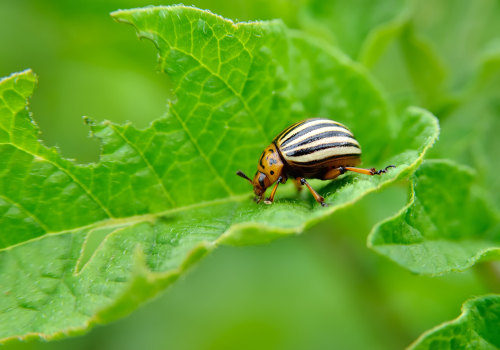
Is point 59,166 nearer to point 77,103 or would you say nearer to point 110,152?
point 110,152

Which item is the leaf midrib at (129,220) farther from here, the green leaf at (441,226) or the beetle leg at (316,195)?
the green leaf at (441,226)

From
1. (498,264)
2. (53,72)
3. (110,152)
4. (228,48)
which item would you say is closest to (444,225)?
(498,264)

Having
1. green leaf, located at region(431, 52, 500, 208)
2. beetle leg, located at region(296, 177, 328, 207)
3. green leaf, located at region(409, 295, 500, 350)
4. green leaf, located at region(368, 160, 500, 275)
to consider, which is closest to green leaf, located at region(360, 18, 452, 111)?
green leaf, located at region(431, 52, 500, 208)

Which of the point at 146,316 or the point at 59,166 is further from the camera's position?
the point at 146,316

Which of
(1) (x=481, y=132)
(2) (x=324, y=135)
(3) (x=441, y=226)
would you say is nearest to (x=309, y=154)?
(2) (x=324, y=135)

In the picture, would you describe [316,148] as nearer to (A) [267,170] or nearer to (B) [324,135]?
(B) [324,135]

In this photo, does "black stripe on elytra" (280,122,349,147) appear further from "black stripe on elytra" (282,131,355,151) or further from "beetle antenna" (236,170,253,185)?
"beetle antenna" (236,170,253,185)
